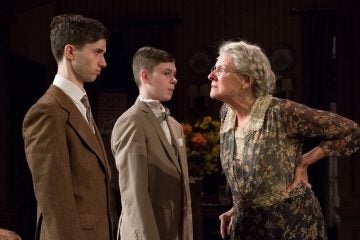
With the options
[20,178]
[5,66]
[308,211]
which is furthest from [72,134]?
[20,178]

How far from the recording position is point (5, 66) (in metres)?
7.11

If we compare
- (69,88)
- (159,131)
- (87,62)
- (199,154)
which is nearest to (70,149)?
(69,88)

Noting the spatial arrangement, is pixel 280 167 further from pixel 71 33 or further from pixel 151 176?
pixel 71 33

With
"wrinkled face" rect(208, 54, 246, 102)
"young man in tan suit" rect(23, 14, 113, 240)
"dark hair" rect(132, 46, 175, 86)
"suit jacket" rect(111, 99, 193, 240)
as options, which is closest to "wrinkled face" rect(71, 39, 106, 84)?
"young man in tan suit" rect(23, 14, 113, 240)

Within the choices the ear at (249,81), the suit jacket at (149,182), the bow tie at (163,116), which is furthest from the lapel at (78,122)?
the bow tie at (163,116)

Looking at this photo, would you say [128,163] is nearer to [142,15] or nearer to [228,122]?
[228,122]

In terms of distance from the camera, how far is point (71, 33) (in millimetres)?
2557

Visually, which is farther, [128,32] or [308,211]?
[128,32]

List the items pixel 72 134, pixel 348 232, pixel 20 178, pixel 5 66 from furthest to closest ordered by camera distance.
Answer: pixel 20 178, pixel 5 66, pixel 348 232, pixel 72 134

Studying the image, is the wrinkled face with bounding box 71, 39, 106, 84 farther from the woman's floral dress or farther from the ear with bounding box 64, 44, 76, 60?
the woman's floral dress

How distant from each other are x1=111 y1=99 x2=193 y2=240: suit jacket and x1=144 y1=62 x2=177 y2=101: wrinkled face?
0.17 meters

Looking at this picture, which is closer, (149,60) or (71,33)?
(71,33)

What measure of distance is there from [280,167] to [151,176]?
0.71 m

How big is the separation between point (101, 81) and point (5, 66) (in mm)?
1997
